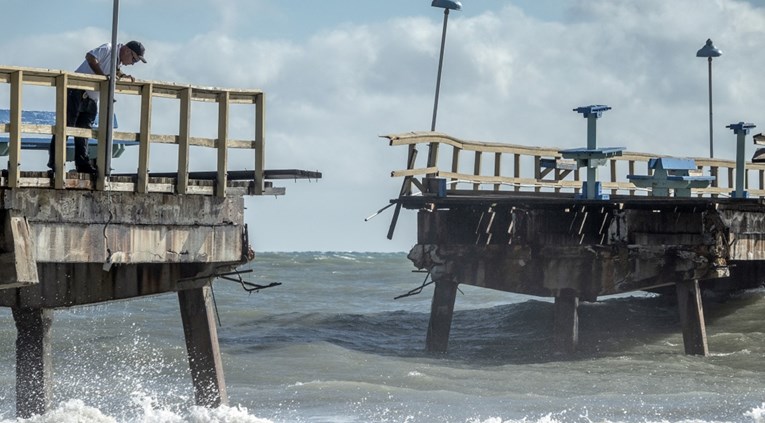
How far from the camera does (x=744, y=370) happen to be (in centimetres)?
2402

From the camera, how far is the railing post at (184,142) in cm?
1444

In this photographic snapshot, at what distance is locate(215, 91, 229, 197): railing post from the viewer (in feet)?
48.6

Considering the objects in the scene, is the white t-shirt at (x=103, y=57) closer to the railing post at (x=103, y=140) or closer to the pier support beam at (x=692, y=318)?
the railing post at (x=103, y=140)

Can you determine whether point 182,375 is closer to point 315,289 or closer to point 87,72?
point 87,72

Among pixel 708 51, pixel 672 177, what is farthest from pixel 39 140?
pixel 708 51

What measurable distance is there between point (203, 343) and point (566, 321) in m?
10.6

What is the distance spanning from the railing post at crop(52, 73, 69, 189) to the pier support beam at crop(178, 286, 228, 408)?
2770mm

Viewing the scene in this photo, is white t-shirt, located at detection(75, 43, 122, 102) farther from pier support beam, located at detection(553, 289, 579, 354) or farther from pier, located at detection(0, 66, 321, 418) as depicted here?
pier support beam, located at detection(553, 289, 579, 354)

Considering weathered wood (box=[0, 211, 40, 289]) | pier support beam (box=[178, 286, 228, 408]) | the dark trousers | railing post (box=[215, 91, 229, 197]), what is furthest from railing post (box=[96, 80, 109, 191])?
pier support beam (box=[178, 286, 228, 408])

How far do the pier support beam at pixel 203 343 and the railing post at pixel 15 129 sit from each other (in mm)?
3185

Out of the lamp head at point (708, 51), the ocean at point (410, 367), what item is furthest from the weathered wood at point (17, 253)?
the lamp head at point (708, 51)

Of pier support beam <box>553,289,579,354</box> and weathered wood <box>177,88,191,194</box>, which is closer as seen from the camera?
weathered wood <box>177,88,191,194</box>

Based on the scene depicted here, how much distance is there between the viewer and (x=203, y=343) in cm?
1578

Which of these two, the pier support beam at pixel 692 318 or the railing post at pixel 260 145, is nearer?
the railing post at pixel 260 145
